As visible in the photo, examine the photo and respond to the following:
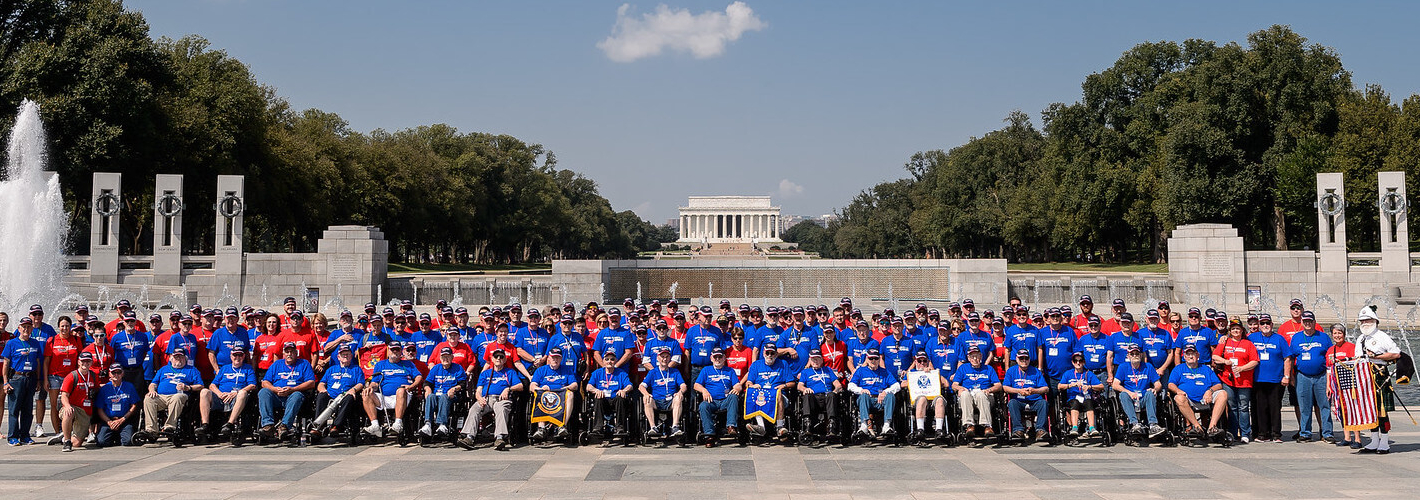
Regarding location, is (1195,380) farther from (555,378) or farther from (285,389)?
(285,389)

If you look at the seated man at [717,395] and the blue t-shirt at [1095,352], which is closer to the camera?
the seated man at [717,395]

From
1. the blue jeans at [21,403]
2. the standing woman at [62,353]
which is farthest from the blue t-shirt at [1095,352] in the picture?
the blue jeans at [21,403]

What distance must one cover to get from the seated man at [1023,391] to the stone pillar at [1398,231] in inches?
928

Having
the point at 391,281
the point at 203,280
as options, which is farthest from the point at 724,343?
the point at 203,280

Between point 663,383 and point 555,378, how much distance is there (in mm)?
1223

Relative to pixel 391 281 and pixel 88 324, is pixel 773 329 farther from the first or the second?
pixel 391 281

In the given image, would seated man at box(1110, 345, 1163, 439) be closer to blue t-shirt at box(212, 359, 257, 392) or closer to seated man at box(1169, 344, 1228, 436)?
seated man at box(1169, 344, 1228, 436)

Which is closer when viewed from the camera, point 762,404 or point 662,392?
point 762,404

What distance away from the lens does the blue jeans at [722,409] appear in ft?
34.9

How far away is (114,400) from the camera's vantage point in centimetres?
1077

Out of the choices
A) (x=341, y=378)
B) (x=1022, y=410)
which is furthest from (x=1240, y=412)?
(x=341, y=378)

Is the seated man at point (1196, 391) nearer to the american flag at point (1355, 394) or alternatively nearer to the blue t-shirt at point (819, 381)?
the american flag at point (1355, 394)

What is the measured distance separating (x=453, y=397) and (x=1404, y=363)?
10121 millimetres

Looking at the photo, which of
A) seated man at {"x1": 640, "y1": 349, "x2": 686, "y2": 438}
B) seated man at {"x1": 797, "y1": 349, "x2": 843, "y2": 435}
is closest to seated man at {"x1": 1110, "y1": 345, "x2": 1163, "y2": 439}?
seated man at {"x1": 797, "y1": 349, "x2": 843, "y2": 435}
